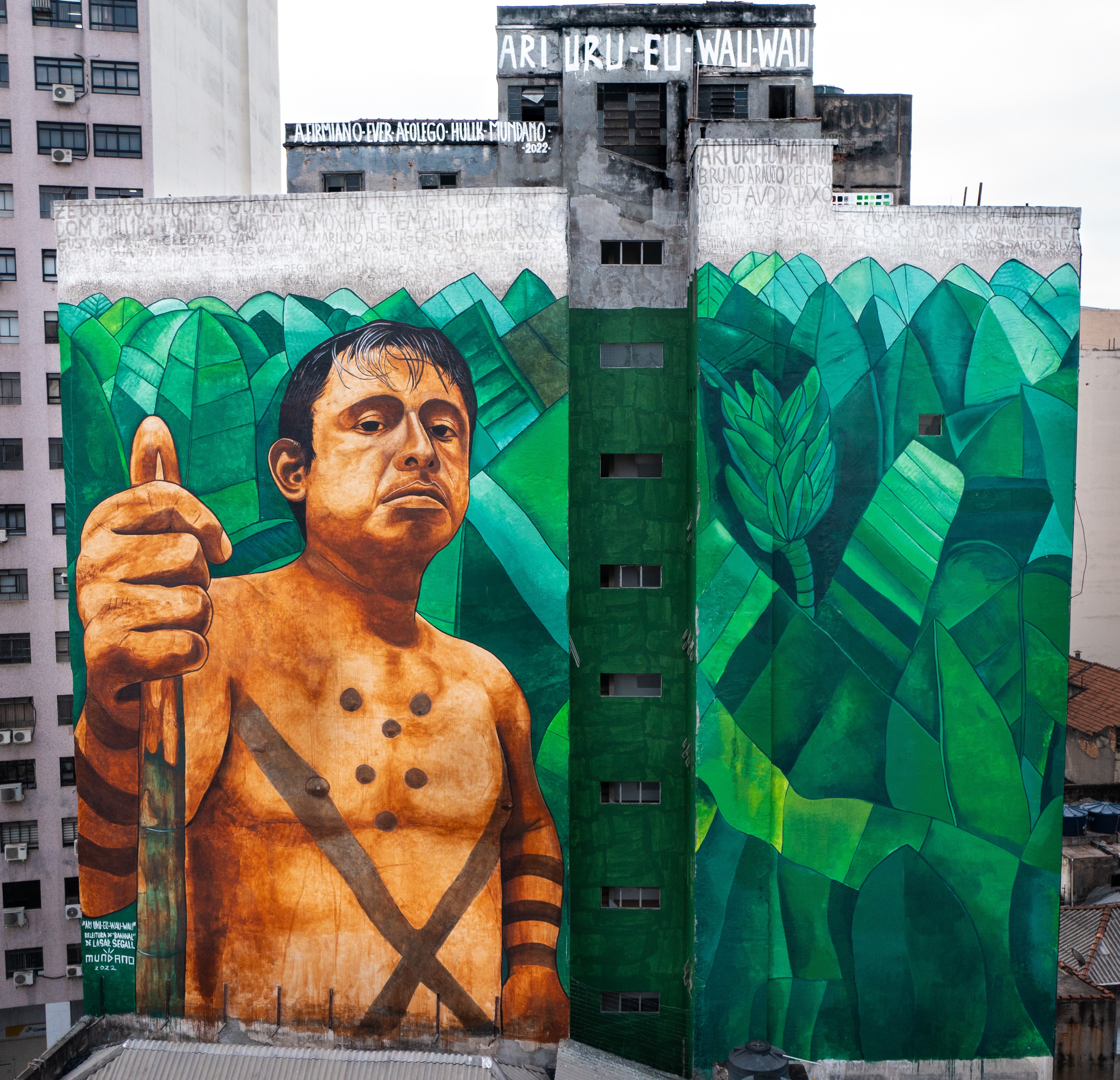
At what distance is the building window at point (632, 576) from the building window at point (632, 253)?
740cm

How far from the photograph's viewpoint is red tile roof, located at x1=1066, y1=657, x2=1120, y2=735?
46938mm

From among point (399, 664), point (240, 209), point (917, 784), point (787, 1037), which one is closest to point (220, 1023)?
point (399, 664)

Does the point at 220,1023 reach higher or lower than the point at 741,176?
lower

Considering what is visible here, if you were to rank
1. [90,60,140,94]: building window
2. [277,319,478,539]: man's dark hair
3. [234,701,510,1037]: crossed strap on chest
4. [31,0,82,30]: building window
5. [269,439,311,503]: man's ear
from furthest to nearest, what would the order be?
[90,60,140,94]: building window < [31,0,82,30]: building window < [234,701,510,1037]: crossed strap on chest < [269,439,311,503]: man's ear < [277,319,478,539]: man's dark hair

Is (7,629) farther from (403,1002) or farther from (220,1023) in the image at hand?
(403,1002)

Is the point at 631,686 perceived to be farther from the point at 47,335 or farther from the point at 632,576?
the point at 47,335

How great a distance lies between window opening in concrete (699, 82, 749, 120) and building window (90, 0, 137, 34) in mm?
24372

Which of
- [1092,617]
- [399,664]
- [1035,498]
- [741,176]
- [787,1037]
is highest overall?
[741,176]

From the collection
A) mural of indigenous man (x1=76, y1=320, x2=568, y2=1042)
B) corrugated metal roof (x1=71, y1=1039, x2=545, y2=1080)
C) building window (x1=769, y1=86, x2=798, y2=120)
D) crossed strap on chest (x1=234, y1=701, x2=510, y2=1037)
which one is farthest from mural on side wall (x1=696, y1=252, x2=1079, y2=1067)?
building window (x1=769, y1=86, x2=798, y2=120)

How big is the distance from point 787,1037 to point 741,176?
20259 millimetres

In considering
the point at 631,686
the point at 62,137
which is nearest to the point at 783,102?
the point at 631,686

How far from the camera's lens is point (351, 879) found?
24125mm

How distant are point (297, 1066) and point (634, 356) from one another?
60.8 feet

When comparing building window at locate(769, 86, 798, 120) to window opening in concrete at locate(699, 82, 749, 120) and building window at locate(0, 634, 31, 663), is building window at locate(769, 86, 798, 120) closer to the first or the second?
window opening in concrete at locate(699, 82, 749, 120)
